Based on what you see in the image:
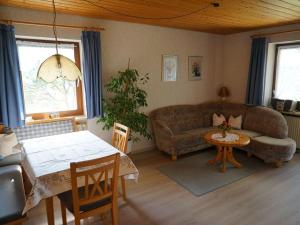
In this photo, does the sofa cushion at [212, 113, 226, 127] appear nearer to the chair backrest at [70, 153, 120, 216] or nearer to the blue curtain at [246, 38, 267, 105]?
the blue curtain at [246, 38, 267, 105]

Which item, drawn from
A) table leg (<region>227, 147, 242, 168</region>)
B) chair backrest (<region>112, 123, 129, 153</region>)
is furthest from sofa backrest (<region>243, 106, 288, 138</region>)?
chair backrest (<region>112, 123, 129, 153</region>)

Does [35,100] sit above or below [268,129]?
above

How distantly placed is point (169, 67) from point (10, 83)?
2.90 meters

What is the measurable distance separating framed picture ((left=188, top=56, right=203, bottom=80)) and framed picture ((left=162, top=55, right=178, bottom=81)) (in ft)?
1.46

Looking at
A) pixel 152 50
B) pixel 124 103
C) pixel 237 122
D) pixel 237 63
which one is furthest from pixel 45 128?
pixel 237 63

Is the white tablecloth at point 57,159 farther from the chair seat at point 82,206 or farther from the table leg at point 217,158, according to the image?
the table leg at point 217,158

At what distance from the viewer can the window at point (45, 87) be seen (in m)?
3.27

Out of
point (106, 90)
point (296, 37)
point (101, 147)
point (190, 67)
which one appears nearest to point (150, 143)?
point (106, 90)

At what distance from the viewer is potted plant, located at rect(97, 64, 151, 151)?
3.68m

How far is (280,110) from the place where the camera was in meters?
4.48

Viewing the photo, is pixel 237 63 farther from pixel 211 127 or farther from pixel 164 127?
pixel 164 127

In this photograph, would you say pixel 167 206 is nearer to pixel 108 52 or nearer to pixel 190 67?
pixel 108 52

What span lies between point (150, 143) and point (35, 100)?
2331mm

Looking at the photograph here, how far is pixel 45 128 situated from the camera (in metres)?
3.24
